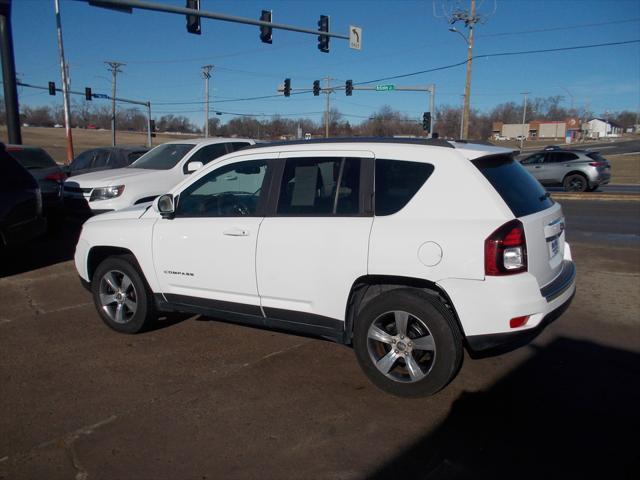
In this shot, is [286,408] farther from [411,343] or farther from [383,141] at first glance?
[383,141]

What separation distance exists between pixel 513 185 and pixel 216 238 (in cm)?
239

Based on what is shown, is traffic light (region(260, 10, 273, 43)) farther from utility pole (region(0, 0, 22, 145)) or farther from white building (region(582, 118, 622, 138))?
white building (region(582, 118, 622, 138))

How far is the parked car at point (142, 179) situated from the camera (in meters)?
9.57

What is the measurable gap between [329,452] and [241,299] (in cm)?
164

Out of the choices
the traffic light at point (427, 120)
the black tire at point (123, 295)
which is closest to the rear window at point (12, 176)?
the black tire at point (123, 295)

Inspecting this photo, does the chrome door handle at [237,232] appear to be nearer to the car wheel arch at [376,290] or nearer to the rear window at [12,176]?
the car wheel arch at [376,290]

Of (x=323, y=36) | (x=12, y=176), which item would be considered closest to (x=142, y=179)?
(x=12, y=176)

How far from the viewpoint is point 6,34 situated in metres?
15.6

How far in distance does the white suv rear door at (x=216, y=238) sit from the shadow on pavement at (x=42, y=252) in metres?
3.95

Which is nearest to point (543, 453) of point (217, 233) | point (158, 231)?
point (217, 233)

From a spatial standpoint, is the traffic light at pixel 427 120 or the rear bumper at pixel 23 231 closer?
the rear bumper at pixel 23 231

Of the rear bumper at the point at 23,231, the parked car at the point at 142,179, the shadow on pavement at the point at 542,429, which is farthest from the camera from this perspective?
the parked car at the point at 142,179

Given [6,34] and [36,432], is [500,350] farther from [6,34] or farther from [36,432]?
[6,34]

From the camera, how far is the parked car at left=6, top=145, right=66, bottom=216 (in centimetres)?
1008
